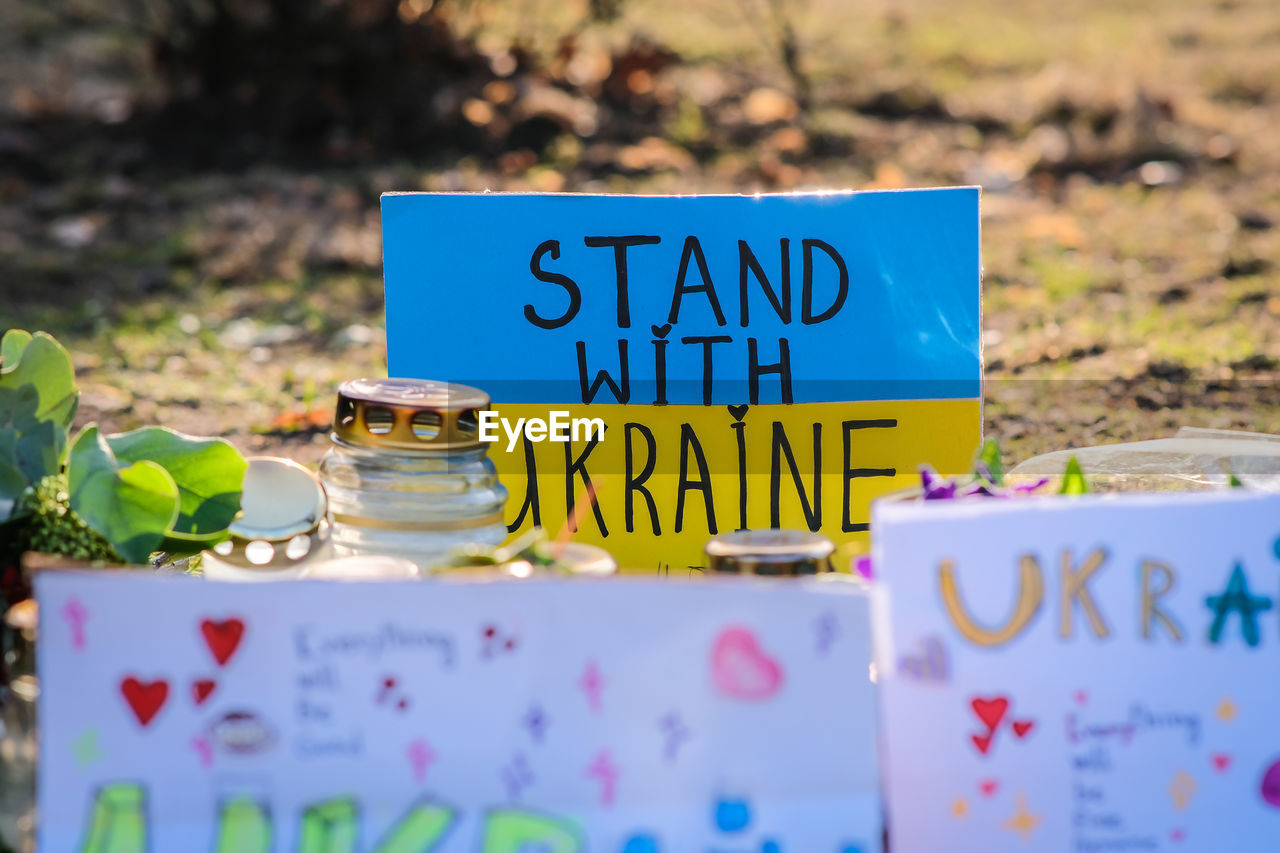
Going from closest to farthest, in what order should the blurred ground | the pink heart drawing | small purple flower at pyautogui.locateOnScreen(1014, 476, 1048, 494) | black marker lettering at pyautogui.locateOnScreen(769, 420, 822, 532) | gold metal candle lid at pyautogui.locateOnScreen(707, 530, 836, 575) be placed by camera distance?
the pink heart drawing, gold metal candle lid at pyautogui.locateOnScreen(707, 530, 836, 575), small purple flower at pyautogui.locateOnScreen(1014, 476, 1048, 494), black marker lettering at pyautogui.locateOnScreen(769, 420, 822, 532), the blurred ground

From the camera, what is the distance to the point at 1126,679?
45.3 inches

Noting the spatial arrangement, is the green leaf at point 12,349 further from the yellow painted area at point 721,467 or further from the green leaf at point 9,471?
the yellow painted area at point 721,467

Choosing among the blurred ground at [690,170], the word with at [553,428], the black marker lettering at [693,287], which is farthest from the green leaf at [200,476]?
the blurred ground at [690,170]

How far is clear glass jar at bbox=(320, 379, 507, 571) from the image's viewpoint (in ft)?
4.49

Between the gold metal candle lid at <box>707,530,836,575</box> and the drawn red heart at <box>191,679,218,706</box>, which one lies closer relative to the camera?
the drawn red heart at <box>191,679,218,706</box>

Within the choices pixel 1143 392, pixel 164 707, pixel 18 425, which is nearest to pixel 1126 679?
pixel 164 707

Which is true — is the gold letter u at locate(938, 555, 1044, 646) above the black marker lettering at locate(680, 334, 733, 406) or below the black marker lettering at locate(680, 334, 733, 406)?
below

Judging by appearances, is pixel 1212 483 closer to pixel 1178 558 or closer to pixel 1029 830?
pixel 1178 558

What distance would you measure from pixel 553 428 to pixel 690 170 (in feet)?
10.6

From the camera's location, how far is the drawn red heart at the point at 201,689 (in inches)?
44.3

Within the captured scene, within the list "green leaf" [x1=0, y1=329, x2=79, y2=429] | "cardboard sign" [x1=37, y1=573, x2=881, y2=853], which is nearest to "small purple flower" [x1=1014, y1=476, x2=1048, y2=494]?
"cardboard sign" [x1=37, y1=573, x2=881, y2=853]

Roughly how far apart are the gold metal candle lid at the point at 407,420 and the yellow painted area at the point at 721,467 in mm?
391

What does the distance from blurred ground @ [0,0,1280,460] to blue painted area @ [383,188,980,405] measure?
71 cm

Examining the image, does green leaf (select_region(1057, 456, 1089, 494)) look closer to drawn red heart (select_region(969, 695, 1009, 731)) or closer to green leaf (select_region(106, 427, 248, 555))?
drawn red heart (select_region(969, 695, 1009, 731))
